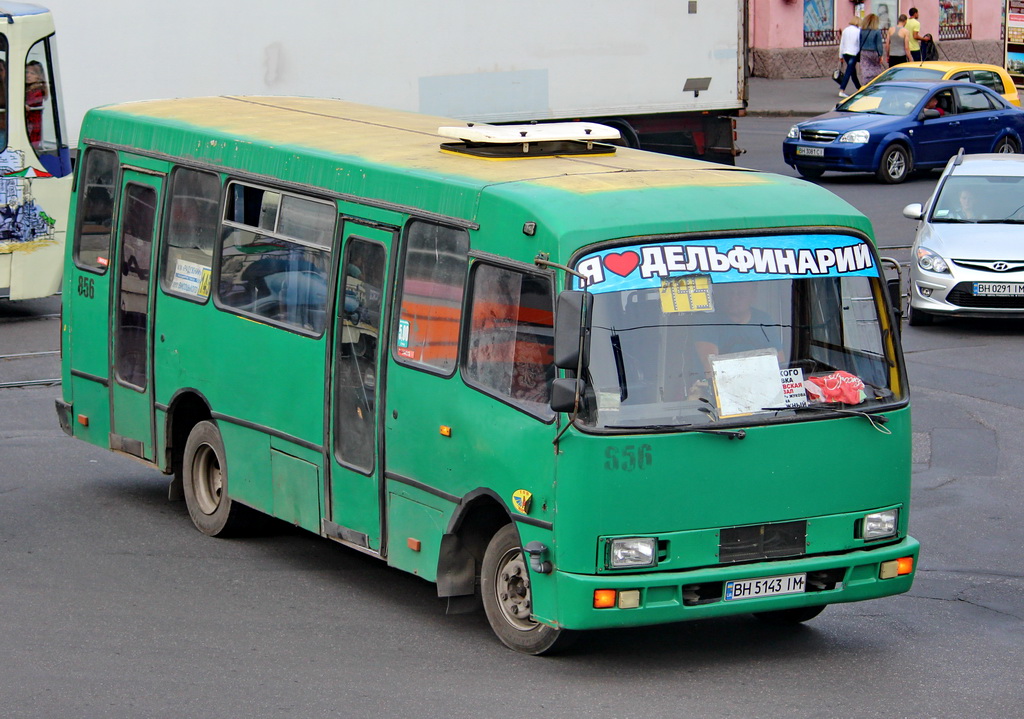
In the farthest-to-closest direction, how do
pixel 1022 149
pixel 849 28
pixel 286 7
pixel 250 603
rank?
pixel 849 28 → pixel 1022 149 → pixel 286 7 → pixel 250 603

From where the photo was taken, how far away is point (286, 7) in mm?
20250

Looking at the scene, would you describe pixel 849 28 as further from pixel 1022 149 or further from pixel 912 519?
pixel 912 519

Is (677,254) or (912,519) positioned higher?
(677,254)

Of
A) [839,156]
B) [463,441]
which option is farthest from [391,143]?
[839,156]

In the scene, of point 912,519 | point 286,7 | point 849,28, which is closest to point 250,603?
point 912,519

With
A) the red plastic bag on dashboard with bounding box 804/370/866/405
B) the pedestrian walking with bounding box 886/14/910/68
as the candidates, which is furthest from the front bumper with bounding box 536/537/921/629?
the pedestrian walking with bounding box 886/14/910/68

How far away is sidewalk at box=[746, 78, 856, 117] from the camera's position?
36.7 m

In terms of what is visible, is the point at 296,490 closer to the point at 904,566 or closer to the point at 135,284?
the point at 135,284

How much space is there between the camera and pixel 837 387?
24.1 feet

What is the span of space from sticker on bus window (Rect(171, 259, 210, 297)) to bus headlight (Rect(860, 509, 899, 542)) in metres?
4.32

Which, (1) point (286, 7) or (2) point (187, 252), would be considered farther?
(1) point (286, 7)

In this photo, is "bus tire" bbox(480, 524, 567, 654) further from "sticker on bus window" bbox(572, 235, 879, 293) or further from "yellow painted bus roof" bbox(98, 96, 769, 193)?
"yellow painted bus roof" bbox(98, 96, 769, 193)

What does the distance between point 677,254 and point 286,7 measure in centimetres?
1421

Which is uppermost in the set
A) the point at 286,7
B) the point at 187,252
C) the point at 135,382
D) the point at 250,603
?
the point at 286,7
